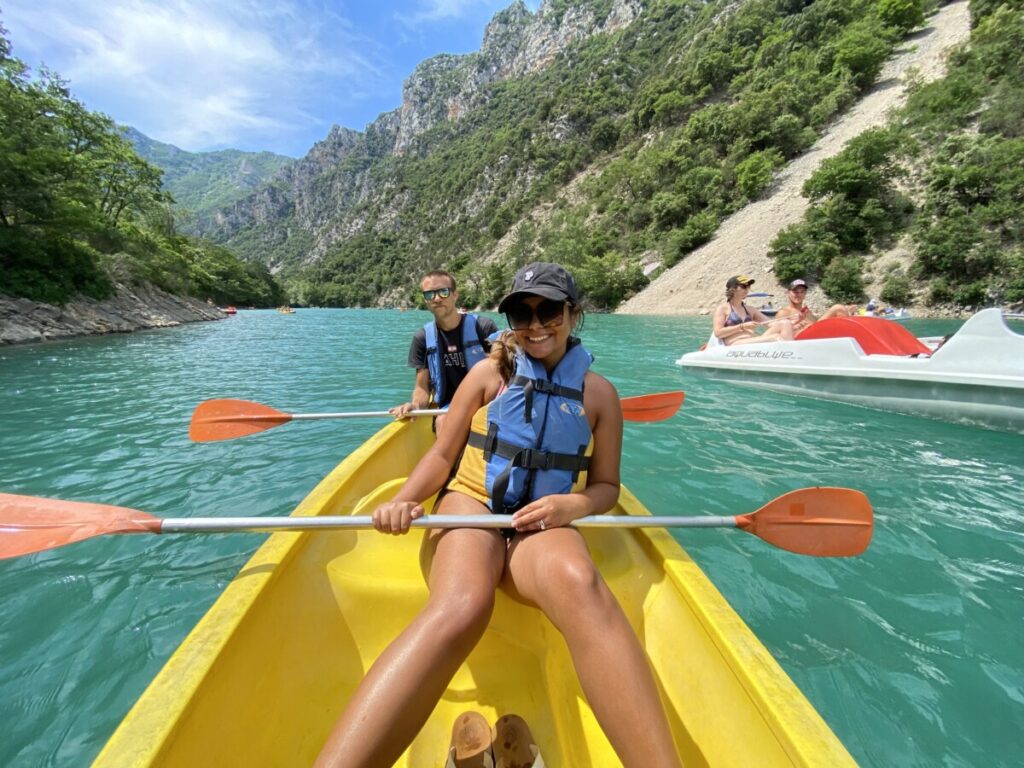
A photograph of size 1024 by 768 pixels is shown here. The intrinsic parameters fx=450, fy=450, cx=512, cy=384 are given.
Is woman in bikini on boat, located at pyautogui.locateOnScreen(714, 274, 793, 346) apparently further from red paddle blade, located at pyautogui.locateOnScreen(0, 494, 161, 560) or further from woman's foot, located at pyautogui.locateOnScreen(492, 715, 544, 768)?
red paddle blade, located at pyautogui.locateOnScreen(0, 494, 161, 560)

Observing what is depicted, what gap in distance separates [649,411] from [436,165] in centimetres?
13019

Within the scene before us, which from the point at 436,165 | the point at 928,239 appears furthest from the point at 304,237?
the point at 928,239

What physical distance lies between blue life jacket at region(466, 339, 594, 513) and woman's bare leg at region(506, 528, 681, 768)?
253 millimetres

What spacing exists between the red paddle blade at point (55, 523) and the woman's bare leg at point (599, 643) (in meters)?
1.56

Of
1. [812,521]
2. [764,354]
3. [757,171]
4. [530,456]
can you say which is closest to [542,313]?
[530,456]

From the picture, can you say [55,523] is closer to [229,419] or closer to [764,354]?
[229,419]

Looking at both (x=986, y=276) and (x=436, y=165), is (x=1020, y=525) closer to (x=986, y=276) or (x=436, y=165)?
(x=986, y=276)

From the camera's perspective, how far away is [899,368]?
18.6 feet

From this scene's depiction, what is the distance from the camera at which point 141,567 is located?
293 cm

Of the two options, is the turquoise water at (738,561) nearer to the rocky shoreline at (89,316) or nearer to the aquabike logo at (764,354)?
the aquabike logo at (764,354)

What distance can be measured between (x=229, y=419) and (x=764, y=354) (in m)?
7.52

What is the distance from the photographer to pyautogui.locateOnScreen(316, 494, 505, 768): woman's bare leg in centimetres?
109

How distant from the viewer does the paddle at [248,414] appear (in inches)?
142

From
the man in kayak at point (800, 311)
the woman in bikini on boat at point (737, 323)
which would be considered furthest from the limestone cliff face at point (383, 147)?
the man in kayak at point (800, 311)
